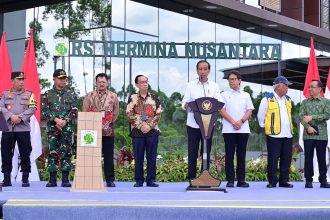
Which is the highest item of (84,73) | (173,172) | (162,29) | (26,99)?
(162,29)

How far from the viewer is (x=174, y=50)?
52.6 feet

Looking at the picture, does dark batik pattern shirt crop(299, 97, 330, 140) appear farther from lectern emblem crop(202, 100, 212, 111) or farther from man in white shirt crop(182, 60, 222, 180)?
lectern emblem crop(202, 100, 212, 111)

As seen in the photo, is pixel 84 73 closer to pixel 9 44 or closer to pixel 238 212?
pixel 9 44

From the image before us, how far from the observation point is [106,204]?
5133 millimetres

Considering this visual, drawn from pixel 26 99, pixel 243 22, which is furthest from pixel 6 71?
pixel 243 22

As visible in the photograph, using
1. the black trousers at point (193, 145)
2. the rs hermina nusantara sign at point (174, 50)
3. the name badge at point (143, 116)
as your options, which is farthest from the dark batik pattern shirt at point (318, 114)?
the rs hermina nusantara sign at point (174, 50)

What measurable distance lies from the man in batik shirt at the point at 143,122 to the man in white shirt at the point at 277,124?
1.53 meters

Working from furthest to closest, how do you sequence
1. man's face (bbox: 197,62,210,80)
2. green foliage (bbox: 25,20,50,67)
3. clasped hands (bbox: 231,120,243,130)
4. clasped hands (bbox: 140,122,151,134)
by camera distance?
1. green foliage (bbox: 25,20,50,67)
2. clasped hands (bbox: 231,120,243,130)
3. clasped hands (bbox: 140,122,151,134)
4. man's face (bbox: 197,62,210,80)

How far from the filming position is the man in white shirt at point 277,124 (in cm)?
836

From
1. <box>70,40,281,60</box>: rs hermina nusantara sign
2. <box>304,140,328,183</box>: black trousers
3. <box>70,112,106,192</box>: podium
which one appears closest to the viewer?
<box>70,112,106,192</box>: podium

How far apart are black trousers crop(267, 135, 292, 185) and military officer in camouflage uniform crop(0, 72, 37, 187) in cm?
328

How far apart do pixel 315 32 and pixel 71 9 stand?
8.44 m

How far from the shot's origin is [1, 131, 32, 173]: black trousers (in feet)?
26.8

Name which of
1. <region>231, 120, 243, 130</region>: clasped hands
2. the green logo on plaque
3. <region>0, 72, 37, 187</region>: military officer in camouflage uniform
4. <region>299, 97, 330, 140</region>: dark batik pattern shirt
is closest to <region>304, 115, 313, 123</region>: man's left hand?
<region>299, 97, 330, 140</region>: dark batik pattern shirt
